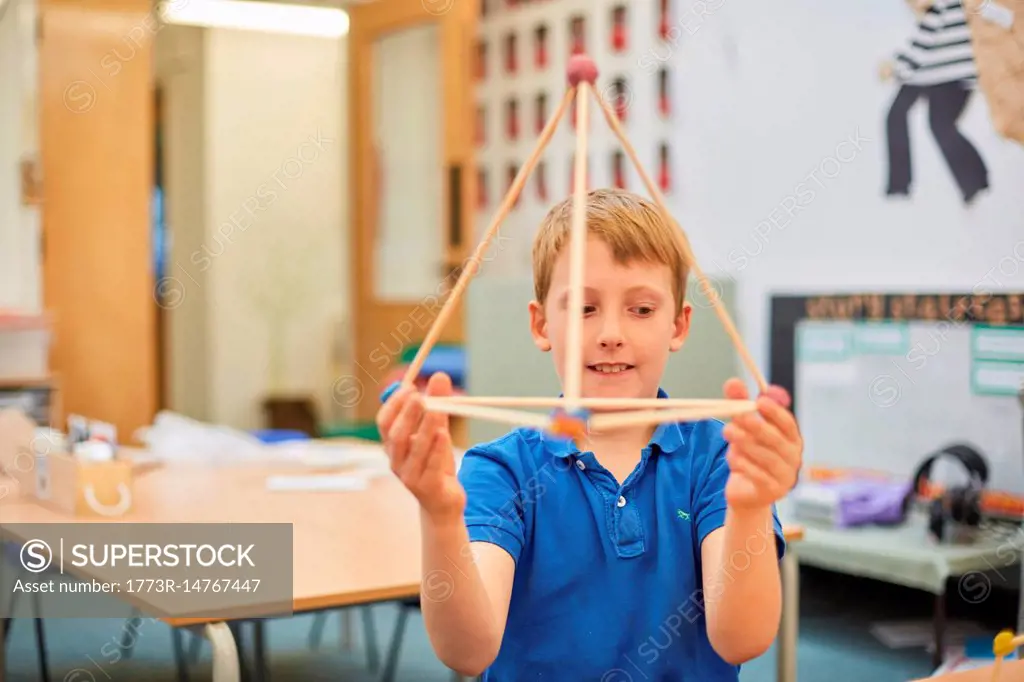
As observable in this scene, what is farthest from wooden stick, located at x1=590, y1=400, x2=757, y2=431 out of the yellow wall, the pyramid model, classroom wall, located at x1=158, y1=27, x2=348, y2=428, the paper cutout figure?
classroom wall, located at x1=158, y1=27, x2=348, y2=428

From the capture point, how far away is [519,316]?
2967 millimetres

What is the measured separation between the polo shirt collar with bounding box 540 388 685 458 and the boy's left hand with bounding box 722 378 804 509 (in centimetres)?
30

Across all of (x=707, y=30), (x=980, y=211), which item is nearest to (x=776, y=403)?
(x=980, y=211)

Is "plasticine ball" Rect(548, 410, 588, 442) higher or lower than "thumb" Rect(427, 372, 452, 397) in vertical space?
lower

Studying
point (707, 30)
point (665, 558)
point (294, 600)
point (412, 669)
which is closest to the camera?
point (665, 558)

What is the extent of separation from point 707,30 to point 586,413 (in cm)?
378

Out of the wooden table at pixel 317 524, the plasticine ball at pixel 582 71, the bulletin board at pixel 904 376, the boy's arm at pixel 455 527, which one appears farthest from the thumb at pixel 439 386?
the bulletin board at pixel 904 376

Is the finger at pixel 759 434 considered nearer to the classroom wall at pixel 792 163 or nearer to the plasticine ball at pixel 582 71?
the plasticine ball at pixel 582 71

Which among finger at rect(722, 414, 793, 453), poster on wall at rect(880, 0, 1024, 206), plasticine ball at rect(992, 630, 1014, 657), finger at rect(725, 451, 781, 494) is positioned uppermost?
poster on wall at rect(880, 0, 1024, 206)

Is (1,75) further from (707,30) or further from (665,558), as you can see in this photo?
(665,558)

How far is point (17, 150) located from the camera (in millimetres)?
5254

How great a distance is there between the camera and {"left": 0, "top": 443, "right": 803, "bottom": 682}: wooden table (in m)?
1.53

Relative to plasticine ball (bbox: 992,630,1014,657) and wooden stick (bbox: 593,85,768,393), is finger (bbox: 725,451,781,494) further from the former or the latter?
plasticine ball (bbox: 992,630,1014,657)

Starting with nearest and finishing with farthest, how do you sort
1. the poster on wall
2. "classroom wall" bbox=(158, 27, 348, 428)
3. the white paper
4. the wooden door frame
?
1. the poster on wall
2. the white paper
3. the wooden door frame
4. "classroom wall" bbox=(158, 27, 348, 428)
